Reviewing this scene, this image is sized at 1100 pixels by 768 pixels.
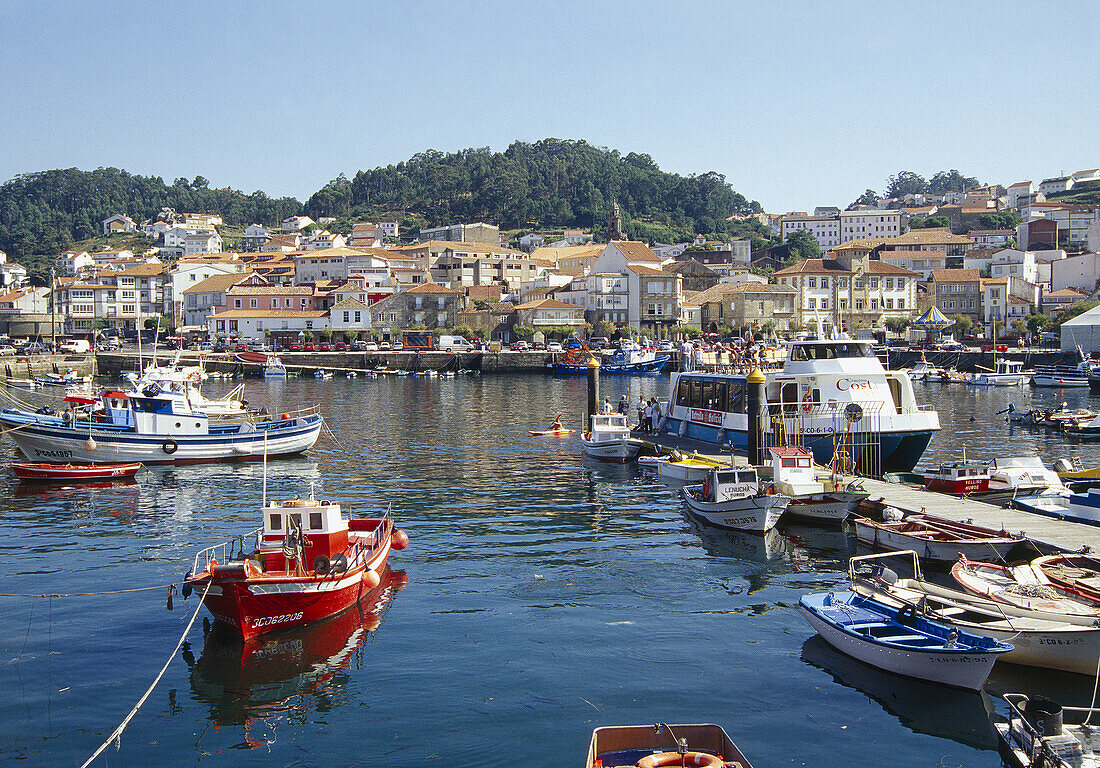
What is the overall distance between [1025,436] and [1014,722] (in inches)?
1354

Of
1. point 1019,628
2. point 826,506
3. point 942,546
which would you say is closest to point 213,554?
point 826,506

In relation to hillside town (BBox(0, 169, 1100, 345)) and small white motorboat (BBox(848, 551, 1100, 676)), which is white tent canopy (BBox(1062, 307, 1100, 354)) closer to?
hillside town (BBox(0, 169, 1100, 345))

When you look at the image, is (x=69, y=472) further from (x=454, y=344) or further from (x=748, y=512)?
(x=454, y=344)

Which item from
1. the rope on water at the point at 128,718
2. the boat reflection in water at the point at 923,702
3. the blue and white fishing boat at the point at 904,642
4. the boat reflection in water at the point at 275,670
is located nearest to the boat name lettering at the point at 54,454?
the boat reflection in water at the point at 275,670

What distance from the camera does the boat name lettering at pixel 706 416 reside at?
3300cm

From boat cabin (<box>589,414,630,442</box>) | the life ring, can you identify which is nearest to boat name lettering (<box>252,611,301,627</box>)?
the life ring

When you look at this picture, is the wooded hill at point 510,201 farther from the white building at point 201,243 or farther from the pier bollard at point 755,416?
the pier bollard at point 755,416

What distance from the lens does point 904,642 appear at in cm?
1327

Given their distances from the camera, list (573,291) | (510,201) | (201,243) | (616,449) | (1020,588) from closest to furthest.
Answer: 1. (1020,588)
2. (616,449)
3. (573,291)
4. (201,243)
5. (510,201)

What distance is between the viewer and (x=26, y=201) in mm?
196875

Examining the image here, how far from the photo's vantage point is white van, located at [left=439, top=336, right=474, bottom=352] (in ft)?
301

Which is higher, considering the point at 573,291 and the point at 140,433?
the point at 573,291

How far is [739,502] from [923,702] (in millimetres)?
9434

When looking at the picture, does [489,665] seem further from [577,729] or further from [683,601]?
[683,601]
